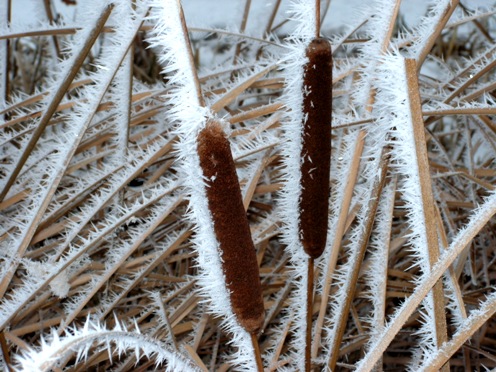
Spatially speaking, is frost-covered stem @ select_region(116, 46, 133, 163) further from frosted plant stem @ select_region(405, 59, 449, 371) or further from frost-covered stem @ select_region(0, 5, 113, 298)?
frosted plant stem @ select_region(405, 59, 449, 371)

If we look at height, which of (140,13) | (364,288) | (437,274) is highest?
(140,13)

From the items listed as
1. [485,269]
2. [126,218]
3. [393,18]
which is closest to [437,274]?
[393,18]

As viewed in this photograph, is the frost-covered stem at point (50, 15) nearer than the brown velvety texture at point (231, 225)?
No

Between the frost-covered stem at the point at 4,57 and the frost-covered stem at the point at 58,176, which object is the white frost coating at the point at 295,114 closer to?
the frost-covered stem at the point at 58,176

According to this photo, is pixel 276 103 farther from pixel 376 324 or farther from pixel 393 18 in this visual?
pixel 376 324

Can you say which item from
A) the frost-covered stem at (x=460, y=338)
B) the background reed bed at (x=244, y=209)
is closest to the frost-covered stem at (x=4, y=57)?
the background reed bed at (x=244, y=209)

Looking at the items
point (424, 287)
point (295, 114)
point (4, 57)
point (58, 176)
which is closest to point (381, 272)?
point (424, 287)

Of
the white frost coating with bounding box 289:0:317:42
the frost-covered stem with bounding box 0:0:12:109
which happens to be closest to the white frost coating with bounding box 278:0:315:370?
the white frost coating with bounding box 289:0:317:42
